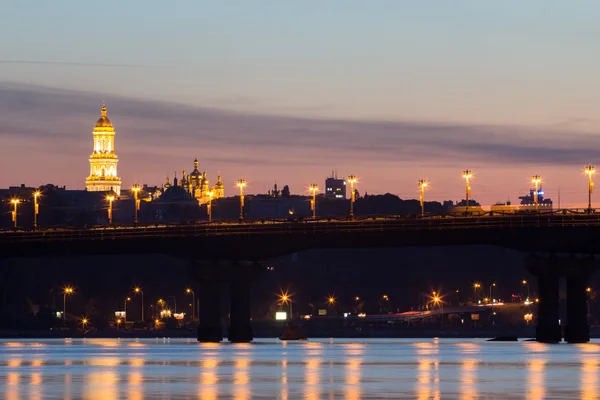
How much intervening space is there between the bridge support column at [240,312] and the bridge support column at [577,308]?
3348 centimetres

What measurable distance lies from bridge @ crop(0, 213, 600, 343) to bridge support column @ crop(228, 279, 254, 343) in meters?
0.10

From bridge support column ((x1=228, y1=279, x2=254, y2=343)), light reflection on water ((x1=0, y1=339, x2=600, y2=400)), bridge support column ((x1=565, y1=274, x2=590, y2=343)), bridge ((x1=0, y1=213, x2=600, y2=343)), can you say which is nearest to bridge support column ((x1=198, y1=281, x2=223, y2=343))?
bridge ((x1=0, y1=213, x2=600, y2=343))

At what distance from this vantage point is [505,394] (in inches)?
3285

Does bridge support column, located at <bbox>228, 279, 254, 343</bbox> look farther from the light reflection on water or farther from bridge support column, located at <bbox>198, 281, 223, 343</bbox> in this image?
the light reflection on water

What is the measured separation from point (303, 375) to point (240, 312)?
316 ft

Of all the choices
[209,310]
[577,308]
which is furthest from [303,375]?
[209,310]

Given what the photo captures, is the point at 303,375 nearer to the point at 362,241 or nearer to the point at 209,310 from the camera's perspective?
the point at 362,241

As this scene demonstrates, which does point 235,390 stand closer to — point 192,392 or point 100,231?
point 192,392

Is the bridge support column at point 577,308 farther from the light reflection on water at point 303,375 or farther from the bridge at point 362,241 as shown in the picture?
the light reflection on water at point 303,375

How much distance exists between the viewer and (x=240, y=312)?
652 ft

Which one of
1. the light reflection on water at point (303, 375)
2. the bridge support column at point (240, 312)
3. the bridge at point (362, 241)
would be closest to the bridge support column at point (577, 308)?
the bridge at point (362, 241)

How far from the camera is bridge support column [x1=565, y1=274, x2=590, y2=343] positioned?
186 metres

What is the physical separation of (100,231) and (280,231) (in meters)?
21.2

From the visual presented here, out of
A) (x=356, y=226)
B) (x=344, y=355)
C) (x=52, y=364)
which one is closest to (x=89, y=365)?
(x=52, y=364)
